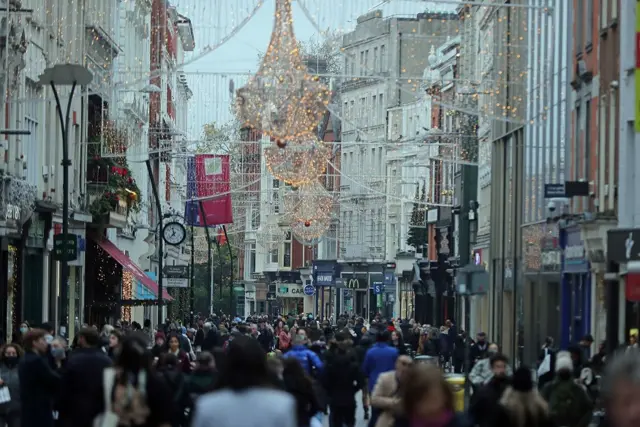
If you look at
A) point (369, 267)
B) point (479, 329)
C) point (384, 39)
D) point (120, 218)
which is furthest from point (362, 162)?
point (120, 218)

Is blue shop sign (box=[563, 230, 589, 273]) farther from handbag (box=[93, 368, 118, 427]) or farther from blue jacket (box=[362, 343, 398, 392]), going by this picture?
handbag (box=[93, 368, 118, 427])

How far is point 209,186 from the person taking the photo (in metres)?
66.9

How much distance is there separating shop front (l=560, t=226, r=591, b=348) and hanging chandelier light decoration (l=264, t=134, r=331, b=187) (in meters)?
9.47

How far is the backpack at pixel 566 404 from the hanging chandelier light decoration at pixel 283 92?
13.0 meters

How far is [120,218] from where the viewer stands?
173 ft

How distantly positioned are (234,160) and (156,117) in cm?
3251

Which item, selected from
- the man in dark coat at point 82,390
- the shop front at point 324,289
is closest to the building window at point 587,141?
the man in dark coat at point 82,390

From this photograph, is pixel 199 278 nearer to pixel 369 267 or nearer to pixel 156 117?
pixel 369 267

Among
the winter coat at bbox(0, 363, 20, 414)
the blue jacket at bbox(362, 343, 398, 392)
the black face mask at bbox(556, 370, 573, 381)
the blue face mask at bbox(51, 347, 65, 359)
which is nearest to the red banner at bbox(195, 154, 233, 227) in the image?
the blue jacket at bbox(362, 343, 398, 392)

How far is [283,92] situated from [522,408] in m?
17.5

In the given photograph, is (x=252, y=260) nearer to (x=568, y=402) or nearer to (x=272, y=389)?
(x=568, y=402)

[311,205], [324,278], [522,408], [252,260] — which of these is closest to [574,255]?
[522,408]

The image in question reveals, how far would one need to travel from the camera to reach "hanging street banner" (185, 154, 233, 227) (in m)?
64.0

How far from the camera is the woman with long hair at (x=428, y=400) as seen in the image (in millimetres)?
10406
